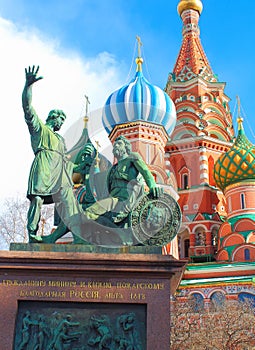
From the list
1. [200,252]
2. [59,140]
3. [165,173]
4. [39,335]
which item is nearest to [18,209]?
[165,173]

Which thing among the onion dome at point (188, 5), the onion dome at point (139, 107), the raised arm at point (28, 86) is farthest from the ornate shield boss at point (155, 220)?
the onion dome at point (188, 5)

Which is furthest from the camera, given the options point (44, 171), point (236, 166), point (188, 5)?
point (188, 5)

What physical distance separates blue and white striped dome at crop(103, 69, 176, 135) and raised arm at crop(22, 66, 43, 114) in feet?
71.1

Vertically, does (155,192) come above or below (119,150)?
below

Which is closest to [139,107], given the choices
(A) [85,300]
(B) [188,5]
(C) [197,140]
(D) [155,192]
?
(C) [197,140]

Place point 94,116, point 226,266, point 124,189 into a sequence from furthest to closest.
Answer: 1. point 226,266
2. point 94,116
3. point 124,189

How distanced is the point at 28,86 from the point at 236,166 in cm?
2070

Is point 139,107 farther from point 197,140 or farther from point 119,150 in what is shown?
point 119,150

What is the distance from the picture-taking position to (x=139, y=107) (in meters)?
30.1

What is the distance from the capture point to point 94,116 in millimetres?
16297

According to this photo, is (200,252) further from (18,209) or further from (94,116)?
(94,116)

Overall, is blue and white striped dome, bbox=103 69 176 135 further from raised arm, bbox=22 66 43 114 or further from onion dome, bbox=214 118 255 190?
raised arm, bbox=22 66 43 114

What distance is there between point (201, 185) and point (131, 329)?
24.1 metres

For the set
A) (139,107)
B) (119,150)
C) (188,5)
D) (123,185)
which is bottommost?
(123,185)
